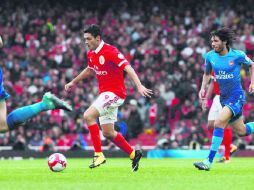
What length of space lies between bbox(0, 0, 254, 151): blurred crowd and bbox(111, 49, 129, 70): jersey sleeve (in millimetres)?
9647

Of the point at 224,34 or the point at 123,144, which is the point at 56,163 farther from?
the point at 224,34

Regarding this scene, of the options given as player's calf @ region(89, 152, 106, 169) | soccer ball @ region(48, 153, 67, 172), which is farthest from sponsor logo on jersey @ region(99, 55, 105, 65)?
soccer ball @ region(48, 153, 67, 172)

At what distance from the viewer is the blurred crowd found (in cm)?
2275

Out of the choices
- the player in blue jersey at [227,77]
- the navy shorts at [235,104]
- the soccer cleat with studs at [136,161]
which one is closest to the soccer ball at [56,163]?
the soccer cleat with studs at [136,161]

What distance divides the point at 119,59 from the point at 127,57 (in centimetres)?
1412

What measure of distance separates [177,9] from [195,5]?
2.27 ft

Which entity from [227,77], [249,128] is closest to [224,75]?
[227,77]

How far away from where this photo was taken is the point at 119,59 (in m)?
11.9

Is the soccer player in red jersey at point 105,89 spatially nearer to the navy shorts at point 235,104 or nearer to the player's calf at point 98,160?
the player's calf at point 98,160

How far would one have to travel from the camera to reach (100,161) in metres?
12.3

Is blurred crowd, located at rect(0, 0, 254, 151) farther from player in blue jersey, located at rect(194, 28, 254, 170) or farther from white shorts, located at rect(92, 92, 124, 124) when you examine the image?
→ player in blue jersey, located at rect(194, 28, 254, 170)

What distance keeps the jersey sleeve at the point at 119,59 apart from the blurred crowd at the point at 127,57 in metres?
9.65

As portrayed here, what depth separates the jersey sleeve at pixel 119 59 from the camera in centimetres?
1174

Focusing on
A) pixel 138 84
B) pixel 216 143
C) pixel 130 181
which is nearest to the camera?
pixel 130 181
